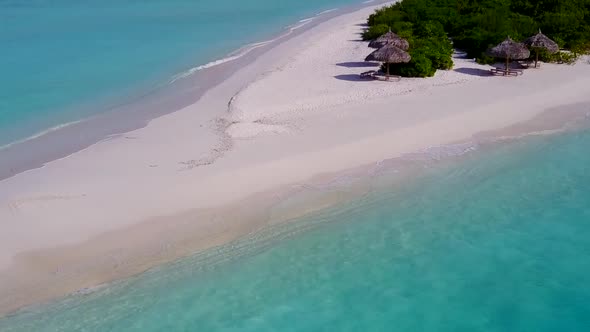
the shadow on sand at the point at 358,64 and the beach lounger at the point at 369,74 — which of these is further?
the shadow on sand at the point at 358,64

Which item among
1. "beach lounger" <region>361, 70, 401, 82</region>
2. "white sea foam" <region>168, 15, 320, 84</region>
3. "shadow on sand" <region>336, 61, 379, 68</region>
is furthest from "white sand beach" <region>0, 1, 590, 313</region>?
"white sea foam" <region>168, 15, 320, 84</region>

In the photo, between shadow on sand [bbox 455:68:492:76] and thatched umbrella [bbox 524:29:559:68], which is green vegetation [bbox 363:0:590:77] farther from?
thatched umbrella [bbox 524:29:559:68]

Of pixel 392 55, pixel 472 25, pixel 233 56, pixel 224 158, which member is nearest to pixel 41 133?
pixel 224 158

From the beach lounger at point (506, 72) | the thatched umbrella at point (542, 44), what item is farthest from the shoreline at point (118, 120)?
the thatched umbrella at point (542, 44)

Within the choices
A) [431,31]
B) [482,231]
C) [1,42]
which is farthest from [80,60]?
[482,231]

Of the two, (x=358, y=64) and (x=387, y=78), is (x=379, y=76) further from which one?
(x=358, y=64)

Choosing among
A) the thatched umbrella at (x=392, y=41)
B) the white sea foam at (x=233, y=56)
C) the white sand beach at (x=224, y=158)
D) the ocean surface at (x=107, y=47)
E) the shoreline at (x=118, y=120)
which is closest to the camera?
the white sand beach at (x=224, y=158)

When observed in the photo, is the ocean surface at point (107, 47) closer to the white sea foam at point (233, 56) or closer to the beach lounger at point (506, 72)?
the white sea foam at point (233, 56)
